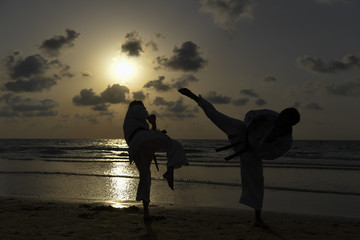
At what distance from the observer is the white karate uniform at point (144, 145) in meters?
5.04

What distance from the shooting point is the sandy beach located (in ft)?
14.8

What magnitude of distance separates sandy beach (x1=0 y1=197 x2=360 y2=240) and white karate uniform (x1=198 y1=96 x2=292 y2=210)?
0.58 meters

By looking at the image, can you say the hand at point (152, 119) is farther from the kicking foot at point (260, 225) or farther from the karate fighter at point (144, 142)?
the kicking foot at point (260, 225)

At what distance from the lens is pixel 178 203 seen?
7578 millimetres

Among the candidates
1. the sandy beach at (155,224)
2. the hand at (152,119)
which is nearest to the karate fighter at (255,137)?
the sandy beach at (155,224)

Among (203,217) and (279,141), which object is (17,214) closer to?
(203,217)

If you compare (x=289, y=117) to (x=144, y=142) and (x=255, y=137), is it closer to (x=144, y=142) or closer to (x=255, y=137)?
(x=255, y=137)

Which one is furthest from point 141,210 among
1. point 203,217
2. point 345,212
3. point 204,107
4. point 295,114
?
point 345,212

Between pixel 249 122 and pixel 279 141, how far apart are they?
504 millimetres

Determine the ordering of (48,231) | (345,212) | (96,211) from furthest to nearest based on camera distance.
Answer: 1. (345,212)
2. (96,211)
3. (48,231)

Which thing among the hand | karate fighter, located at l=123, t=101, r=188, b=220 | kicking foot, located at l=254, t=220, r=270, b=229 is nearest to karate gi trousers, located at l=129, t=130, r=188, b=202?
karate fighter, located at l=123, t=101, r=188, b=220

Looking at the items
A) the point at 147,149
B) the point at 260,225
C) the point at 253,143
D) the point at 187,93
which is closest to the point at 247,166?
the point at 253,143

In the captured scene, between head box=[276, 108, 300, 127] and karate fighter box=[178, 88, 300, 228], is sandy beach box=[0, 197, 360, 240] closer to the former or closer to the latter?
karate fighter box=[178, 88, 300, 228]

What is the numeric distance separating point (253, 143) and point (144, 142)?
67.2 inches
